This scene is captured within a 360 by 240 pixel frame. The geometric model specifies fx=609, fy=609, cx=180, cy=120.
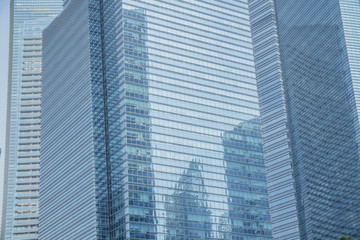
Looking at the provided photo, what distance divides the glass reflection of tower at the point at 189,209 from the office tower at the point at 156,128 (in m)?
0.25

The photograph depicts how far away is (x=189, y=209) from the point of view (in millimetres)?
138375

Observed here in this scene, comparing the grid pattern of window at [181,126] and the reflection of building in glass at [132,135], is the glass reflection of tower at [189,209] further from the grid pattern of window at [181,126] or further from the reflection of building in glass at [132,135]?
the reflection of building in glass at [132,135]

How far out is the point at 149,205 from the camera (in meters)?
133

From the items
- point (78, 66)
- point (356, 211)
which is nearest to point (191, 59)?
point (78, 66)

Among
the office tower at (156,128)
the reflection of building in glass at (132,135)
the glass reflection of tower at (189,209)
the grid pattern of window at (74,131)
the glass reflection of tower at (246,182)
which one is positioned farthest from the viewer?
the grid pattern of window at (74,131)

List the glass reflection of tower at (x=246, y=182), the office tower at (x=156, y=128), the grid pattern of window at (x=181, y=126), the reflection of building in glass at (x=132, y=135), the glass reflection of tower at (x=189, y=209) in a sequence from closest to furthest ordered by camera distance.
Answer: the reflection of building in glass at (x=132, y=135)
the glass reflection of tower at (x=189, y=209)
the grid pattern of window at (x=181, y=126)
the office tower at (x=156, y=128)
the glass reflection of tower at (x=246, y=182)

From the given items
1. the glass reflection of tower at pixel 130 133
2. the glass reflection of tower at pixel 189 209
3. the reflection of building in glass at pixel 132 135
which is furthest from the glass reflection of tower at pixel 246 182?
the glass reflection of tower at pixel 130 133

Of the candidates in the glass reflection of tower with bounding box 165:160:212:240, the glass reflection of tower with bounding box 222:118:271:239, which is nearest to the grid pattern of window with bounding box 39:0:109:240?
the glass reflection of tower with bounding box 165:160:212:240

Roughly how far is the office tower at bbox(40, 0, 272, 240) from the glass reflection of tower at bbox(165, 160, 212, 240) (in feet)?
0.81

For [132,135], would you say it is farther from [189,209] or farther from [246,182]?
[246,182]

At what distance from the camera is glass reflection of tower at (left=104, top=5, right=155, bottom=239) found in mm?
131913

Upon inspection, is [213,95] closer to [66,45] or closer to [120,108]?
[120,108]

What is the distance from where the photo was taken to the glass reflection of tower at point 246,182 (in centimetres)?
14600

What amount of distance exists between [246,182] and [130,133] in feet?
109
